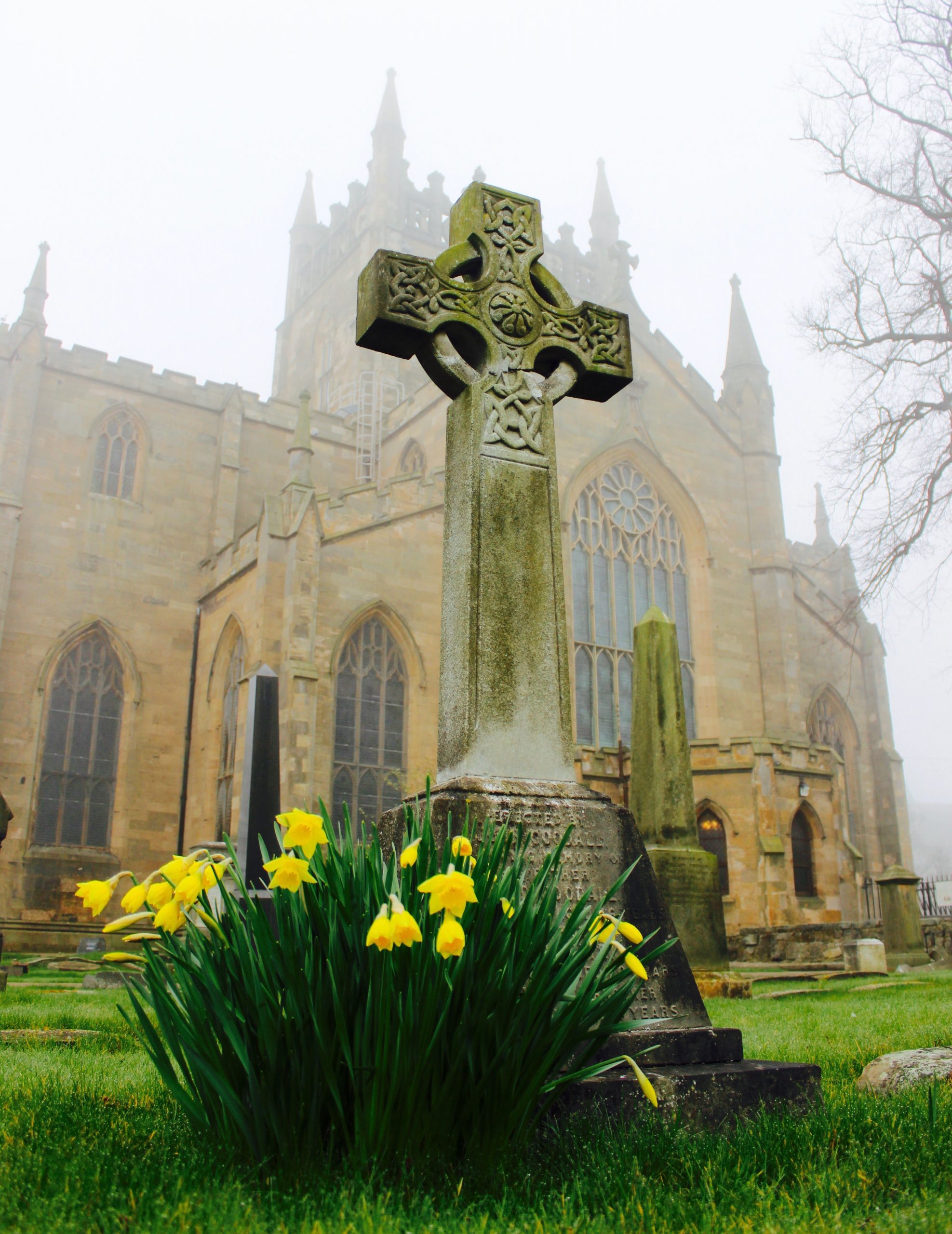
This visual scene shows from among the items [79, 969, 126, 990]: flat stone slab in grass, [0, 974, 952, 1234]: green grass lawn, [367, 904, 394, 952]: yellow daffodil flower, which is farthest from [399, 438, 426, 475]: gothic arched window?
[367, 904, 394, 952]: yellow daffodil flower

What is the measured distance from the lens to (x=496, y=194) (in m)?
4.75

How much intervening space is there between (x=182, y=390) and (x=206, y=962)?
2498cm

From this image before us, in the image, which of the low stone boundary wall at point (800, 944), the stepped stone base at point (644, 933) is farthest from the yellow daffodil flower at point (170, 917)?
the low stone boundary wall at point (800, 944)

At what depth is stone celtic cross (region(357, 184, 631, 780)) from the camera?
406cm

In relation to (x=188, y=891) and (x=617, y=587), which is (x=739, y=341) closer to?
(x=617, y=587)

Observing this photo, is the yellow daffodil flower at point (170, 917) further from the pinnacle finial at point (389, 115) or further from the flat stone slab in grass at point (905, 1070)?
the pinnacle finial at point (389, 115)

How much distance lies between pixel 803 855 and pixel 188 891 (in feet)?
60.5

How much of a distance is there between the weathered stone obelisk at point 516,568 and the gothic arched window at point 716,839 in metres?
15.3

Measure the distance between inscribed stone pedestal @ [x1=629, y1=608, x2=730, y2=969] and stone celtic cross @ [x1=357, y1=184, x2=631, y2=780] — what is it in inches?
286

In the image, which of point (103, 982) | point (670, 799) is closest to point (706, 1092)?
point (670, 799)

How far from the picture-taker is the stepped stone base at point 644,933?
340 centimetres

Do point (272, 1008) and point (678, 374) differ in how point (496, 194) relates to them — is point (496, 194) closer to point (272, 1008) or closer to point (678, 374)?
point (272, 1008)

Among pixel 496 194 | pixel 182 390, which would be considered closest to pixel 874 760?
pixel 182 390

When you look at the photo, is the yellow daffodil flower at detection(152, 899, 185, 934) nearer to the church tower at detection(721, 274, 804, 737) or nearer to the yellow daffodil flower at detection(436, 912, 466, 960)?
the yellow daffodil flower at detection(436, 912, 466, 960)
